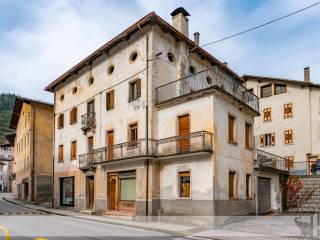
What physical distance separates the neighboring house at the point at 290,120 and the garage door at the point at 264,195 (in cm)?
934

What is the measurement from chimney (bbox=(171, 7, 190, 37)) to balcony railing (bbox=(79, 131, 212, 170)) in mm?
8138

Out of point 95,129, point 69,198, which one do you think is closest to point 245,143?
point 95,129

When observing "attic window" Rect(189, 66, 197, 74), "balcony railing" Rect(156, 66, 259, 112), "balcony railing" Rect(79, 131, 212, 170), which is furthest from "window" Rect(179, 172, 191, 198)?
"attic window" Rect(189, 66, 197, 74)

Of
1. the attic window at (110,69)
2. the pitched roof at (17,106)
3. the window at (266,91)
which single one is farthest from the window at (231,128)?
the pitched roof at (17,106)

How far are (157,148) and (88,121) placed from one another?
735 centimetres

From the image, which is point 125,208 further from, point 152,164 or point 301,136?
point 301,136

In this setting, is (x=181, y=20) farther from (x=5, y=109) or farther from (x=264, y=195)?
(x=5, y=109)

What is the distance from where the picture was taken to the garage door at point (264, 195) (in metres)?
23.1

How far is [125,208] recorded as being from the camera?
2148 cm

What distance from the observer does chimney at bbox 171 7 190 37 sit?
24.1 m

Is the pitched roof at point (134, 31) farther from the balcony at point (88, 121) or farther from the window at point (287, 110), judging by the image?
the window at point (287, 110)

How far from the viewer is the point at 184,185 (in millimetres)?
18875

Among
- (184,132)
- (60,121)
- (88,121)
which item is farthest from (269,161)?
(60,121)

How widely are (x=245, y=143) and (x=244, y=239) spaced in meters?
9.04
